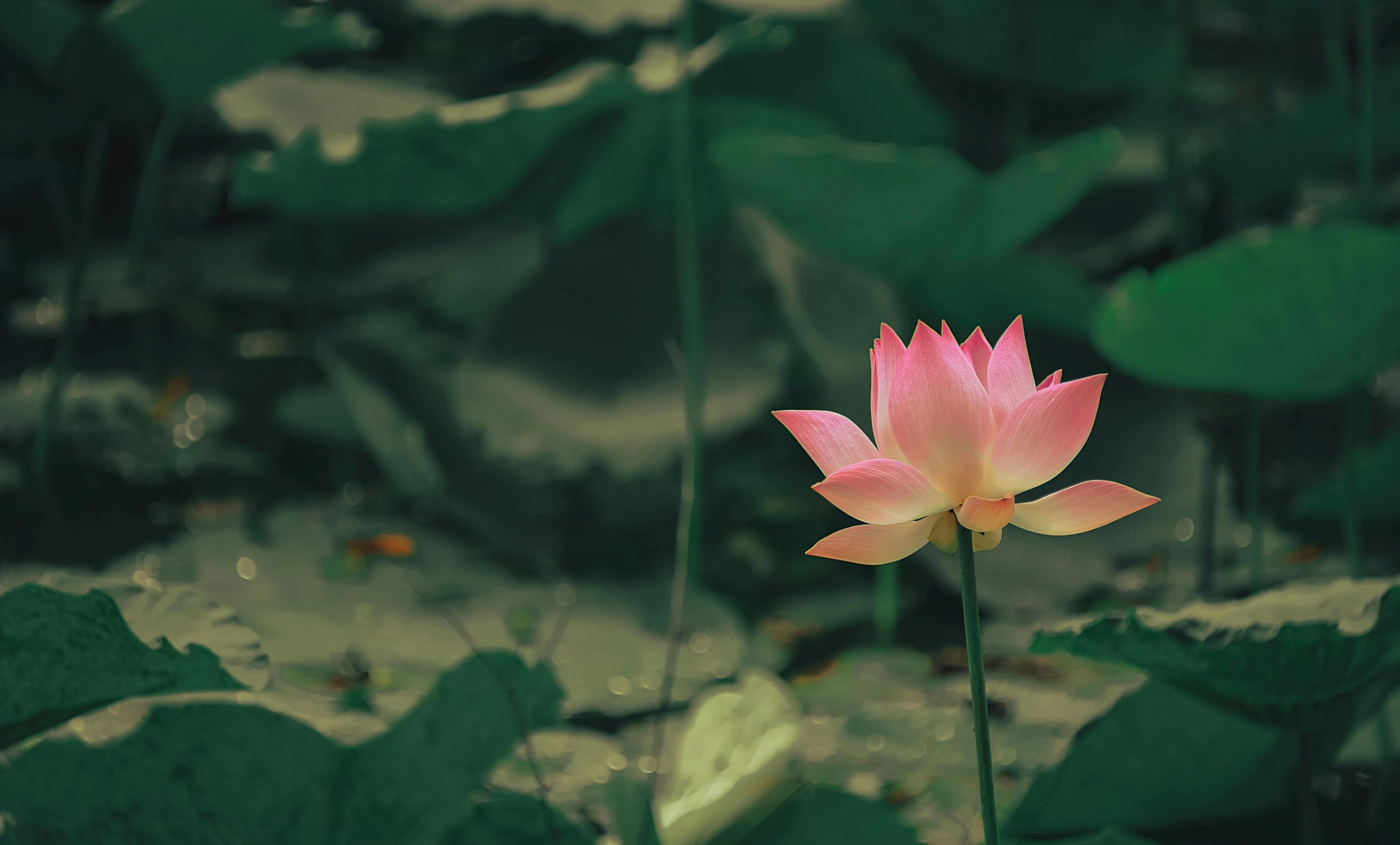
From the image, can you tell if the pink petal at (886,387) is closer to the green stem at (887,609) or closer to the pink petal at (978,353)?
the pink petal at (978,353)

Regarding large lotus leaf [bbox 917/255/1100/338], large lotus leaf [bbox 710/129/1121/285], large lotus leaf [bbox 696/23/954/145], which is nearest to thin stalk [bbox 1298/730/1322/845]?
large lotus leaf [bbox 710/129/1121/285]

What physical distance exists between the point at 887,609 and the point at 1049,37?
2.92 ft

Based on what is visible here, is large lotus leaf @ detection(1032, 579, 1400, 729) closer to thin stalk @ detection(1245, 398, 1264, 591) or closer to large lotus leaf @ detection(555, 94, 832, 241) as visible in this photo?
thin stalk @ detection(1245, 398, 1264, 591)

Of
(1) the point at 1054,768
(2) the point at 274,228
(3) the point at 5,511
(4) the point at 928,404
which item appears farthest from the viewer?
(2) the point at 274,228

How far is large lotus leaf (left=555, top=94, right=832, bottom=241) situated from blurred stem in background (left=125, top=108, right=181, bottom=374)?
0.48 meters

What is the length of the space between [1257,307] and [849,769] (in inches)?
17.4

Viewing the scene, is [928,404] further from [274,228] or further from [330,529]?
[274,228]

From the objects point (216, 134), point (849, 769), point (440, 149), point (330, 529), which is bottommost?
point (849, 769)

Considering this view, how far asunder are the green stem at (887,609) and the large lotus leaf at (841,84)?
0.74m

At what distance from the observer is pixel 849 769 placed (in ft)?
2.50

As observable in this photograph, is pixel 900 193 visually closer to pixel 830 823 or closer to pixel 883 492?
pixel 830 823

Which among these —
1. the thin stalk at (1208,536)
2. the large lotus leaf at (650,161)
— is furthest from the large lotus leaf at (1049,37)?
the thin stalk at (1208,536)

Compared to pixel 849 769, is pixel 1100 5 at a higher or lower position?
higher

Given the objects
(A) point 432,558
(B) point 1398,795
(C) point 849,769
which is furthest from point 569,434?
(B) point 1398,795
